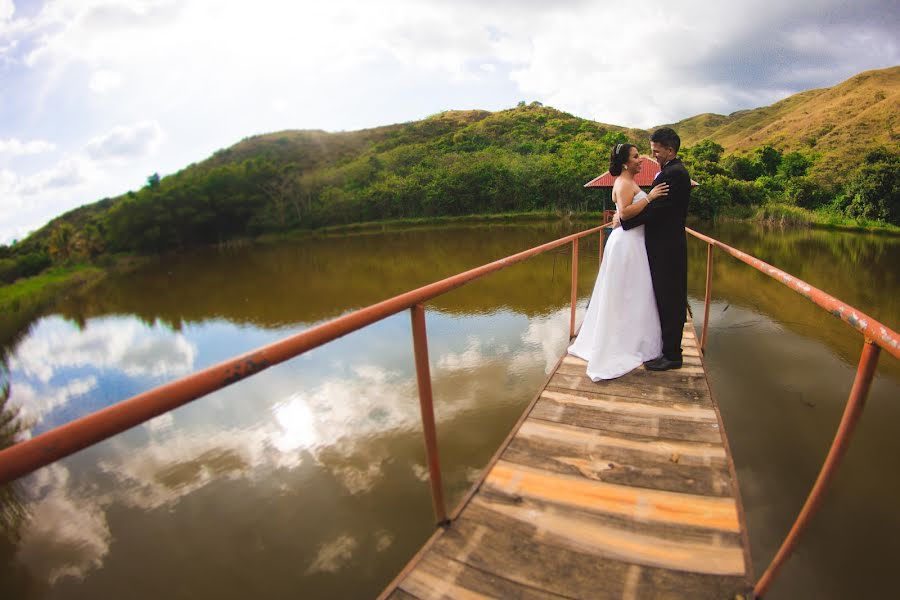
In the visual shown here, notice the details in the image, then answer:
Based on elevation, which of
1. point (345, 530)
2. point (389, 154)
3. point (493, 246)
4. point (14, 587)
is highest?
point (389, 154)

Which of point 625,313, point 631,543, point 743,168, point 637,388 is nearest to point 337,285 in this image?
point 625,313

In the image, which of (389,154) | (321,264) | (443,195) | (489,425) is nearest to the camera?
(489,425)

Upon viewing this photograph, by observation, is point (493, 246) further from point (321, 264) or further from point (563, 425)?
point (563, 425)

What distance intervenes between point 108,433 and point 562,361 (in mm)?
2715

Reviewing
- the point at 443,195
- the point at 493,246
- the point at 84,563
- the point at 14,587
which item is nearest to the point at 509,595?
the point at 84,563

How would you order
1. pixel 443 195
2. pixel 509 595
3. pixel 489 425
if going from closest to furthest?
pixel 509 595 < pixel 489 425 < pixel 443 195

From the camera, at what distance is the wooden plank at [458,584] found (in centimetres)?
123

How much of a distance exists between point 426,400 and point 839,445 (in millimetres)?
1115

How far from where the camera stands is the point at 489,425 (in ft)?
15.0

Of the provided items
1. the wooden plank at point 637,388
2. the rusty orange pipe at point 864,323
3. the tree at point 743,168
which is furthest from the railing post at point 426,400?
the tree at point 743,168

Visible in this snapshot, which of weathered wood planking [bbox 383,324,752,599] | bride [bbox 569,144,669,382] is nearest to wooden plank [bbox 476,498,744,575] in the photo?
weathered wood planking [bbox 383,324,752,599]

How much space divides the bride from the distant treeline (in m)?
22.6

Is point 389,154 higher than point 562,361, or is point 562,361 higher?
point 389,154

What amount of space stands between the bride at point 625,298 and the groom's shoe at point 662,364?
0.15 feet
